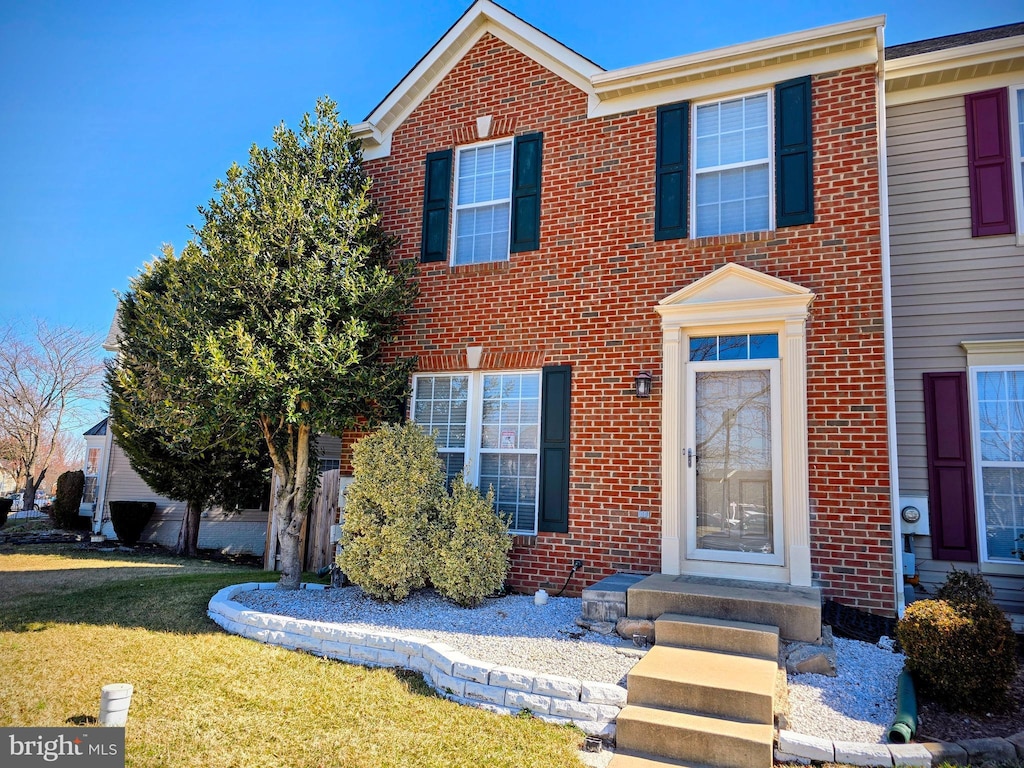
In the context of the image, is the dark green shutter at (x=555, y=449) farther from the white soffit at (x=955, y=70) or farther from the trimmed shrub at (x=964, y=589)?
the white soffit at (x=955, y=70)

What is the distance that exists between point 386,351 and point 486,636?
4.14 m

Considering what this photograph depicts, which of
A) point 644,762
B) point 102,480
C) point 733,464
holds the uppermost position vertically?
point 733,464

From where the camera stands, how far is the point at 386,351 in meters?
8.51

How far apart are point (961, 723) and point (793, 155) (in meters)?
5.32

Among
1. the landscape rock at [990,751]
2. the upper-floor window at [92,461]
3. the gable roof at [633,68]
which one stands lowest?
the landscape rock at [990,751]

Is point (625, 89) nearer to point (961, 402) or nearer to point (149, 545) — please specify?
point (961, 402)

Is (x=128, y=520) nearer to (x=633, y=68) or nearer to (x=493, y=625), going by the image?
(x=493, y=625)

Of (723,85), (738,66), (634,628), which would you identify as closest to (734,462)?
(634,628)

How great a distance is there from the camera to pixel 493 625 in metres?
6.03

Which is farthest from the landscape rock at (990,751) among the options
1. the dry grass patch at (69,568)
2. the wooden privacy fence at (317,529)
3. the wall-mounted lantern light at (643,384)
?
the dry grass patch at (69,568)

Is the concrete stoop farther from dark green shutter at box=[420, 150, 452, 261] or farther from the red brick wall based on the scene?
dark green shutter at box=[420, 150, 452, 261]

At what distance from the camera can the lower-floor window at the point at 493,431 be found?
24.9 ft

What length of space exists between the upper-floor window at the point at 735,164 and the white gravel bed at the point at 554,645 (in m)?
4.25

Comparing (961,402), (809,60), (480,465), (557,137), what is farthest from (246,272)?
(961,402)
